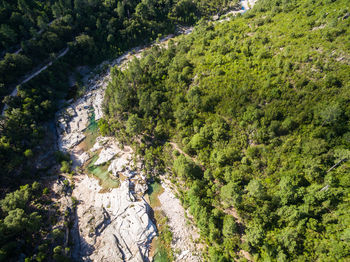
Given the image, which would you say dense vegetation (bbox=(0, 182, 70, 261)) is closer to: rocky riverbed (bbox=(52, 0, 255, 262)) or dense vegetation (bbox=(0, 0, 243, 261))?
dense vegetation (bbox=(0, 0, 243, 261))

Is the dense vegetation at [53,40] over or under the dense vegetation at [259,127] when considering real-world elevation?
over

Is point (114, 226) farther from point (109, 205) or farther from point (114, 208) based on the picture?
point (109, 205)

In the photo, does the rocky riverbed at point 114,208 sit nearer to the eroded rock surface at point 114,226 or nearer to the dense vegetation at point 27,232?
the eroded rock surface at point 114,226

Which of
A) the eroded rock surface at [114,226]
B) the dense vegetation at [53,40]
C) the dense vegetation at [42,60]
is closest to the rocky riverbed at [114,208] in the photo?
the eroded rock surface at [114,226]

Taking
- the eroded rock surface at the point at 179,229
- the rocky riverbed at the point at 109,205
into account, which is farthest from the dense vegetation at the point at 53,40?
the eroded rock surface at the point at 179,229

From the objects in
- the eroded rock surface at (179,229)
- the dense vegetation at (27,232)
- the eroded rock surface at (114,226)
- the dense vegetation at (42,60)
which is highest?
the dense vegetation at (42,60)

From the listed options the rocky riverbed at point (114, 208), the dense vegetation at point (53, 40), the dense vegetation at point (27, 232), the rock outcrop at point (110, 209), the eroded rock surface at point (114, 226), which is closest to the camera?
the dense vegetation at point (27, 232)

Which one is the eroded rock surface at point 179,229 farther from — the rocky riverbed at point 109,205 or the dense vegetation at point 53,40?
the dense vegetation at point 53,40

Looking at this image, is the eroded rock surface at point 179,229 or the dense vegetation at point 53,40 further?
the dense vegetation at point 53,40

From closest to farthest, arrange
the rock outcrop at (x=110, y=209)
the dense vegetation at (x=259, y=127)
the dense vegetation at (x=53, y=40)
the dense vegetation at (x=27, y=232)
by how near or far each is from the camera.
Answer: the dense vegetation at (x=259, y=127) → the dense vegetation at (x=27, y=232) → the rock outcrop at (x=110, y=209) → the dense vegetation at (x=53, y=40)
